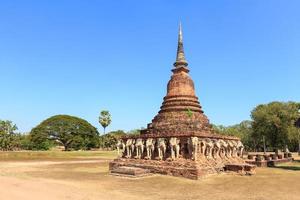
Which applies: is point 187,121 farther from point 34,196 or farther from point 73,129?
point 73,129

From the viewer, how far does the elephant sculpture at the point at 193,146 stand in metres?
20.3

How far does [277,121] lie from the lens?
45.9 meters

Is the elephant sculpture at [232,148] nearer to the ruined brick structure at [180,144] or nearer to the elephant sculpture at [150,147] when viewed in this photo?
the ruined brick structure at [180,144]

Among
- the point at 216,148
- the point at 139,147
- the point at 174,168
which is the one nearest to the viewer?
the point at 174,168

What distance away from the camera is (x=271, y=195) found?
1318 centimetres

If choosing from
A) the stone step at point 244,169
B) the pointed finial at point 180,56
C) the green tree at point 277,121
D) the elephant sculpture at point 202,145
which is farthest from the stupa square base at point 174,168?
the green tree at point 277,121

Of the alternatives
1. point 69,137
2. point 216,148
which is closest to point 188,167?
point 216,148

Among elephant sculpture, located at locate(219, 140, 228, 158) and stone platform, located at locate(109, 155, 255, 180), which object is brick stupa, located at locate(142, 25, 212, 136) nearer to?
elephant sculpture, located at locate(219, 140, 228, 158)

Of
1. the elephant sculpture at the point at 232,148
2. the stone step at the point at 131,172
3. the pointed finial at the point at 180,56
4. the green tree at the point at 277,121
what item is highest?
the pointed finial at the point at 180,56

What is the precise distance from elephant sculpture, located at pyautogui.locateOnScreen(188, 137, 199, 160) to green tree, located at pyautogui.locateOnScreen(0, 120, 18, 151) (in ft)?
183

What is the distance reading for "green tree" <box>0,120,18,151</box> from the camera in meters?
63.7

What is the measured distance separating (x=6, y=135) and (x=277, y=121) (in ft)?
183

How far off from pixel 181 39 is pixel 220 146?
47.2 ft

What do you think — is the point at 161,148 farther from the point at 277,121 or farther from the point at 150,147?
the point at 277,121
